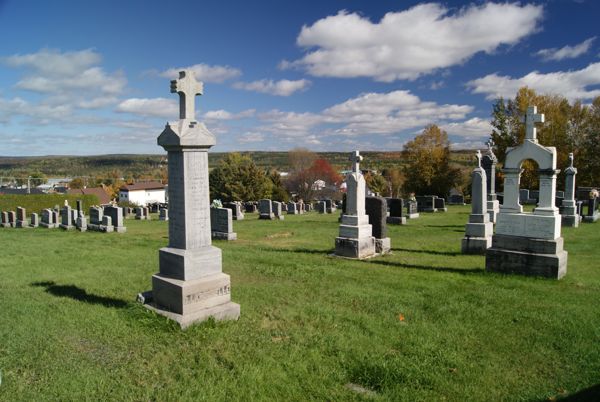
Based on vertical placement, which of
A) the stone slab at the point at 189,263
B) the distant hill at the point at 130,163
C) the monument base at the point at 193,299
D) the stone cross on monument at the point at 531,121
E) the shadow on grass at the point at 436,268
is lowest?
the shadow on grass at the point at 436,268

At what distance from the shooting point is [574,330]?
218 inches

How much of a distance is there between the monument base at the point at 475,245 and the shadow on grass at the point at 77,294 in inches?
370

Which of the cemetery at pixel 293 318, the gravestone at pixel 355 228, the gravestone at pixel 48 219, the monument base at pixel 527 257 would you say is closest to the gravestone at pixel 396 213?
the gravestone at pixel 355 228

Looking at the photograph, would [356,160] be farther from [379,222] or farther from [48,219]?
[48,219]

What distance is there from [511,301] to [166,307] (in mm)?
5576

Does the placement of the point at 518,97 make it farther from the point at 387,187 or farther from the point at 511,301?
the point at 511,301

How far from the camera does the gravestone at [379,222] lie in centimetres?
1166

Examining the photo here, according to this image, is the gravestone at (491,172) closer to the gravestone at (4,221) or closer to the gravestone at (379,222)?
the gravestone at (379,222)

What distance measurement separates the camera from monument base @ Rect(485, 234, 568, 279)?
8242 millimetres

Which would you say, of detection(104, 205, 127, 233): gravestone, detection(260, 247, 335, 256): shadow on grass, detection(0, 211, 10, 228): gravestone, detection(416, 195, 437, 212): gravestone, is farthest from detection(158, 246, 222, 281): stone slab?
detection(416, 195, 437, 212): gravestone

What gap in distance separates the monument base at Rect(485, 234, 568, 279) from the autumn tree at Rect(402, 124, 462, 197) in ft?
118

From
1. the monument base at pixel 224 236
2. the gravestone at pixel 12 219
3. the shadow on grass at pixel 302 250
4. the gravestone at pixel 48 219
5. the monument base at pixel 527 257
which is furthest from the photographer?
the gravestone at pixel 12 219

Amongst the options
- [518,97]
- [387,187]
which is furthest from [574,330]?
[387,187]

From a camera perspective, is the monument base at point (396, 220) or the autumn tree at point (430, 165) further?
the autumn tree at point (430, 165)
